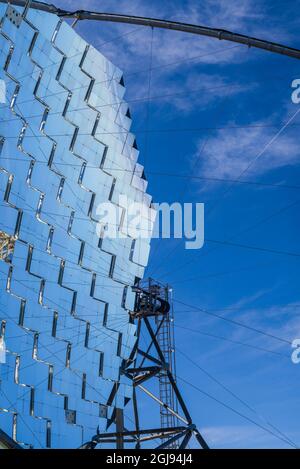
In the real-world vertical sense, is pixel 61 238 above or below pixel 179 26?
below

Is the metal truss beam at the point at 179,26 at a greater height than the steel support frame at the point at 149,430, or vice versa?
the metal truss beam at the point at 179,26

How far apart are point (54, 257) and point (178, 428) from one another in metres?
8.88

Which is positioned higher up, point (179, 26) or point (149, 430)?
point (179, 26)

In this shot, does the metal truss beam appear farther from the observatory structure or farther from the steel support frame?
the steel support frame

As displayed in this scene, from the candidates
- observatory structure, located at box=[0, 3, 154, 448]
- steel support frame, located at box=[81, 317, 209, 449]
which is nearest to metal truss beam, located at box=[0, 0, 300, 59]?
observatory structure, located at box=[0, 3, 154, 448]

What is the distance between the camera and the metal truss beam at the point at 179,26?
21.8 m

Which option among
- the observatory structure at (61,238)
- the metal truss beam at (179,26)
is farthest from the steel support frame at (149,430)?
the metal truss beam at (179,26)

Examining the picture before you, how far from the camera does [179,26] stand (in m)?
22.7

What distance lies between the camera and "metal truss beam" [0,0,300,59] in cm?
2180

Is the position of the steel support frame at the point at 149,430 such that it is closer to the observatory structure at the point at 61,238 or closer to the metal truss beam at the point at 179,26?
the observatory structure at the point at 61,238
